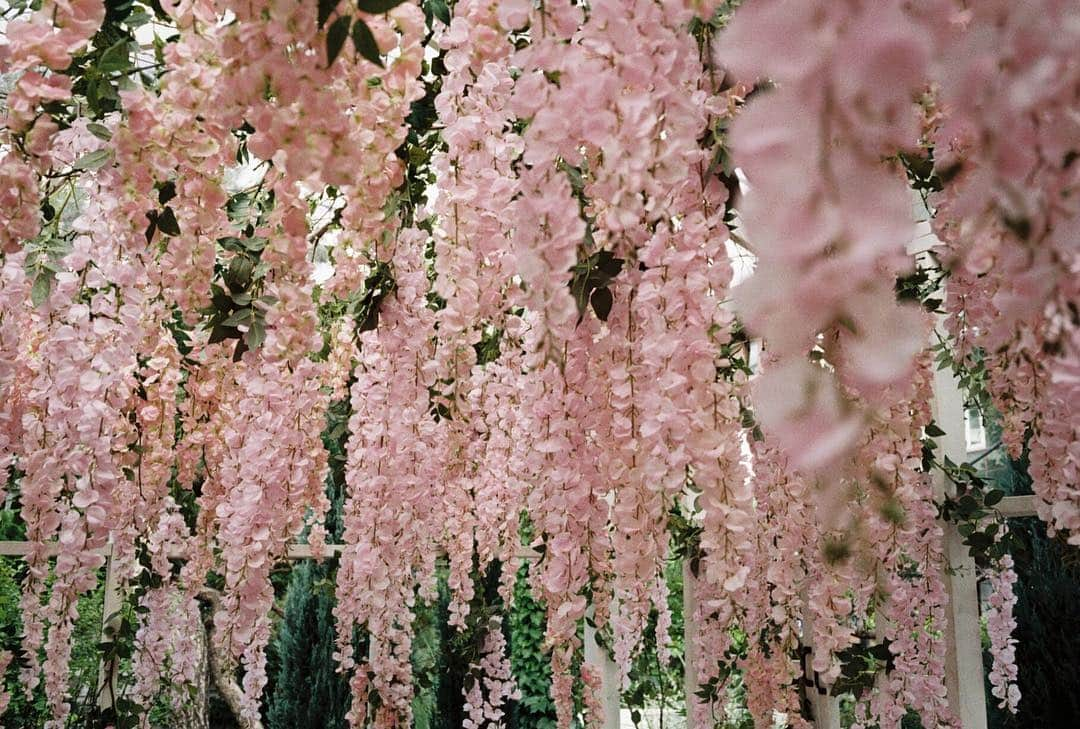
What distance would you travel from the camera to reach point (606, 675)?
3850 mm

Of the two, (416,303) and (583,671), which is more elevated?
(416,303)

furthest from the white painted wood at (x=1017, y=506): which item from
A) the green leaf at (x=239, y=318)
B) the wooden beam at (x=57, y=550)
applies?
the green leaf at (x=239, y=318)

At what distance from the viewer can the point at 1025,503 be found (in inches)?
104

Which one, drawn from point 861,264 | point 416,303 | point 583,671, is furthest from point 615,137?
point 583,671

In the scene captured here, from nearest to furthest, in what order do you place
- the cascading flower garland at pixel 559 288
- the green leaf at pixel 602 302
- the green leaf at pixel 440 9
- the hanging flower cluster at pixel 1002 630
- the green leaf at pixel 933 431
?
1. the cascading flower garland at pixel 559 288
2. the green leaf at pixel 602 302
3. the green leaf at pixel 440 9
4. the green leaf at pixel 933 431
5. the hanging flower cluster at pixel 1002 630

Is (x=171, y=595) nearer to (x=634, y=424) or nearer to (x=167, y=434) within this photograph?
(x=167, y=434)

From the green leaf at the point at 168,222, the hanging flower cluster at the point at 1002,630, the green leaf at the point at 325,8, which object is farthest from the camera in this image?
the hanging flower cluster at the point at 1002,630

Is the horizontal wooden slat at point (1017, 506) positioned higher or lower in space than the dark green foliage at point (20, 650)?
higher

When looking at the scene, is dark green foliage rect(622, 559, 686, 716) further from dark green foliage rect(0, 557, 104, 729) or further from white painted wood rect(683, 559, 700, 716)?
dark green foliage rect(0, 557, 104, 729)

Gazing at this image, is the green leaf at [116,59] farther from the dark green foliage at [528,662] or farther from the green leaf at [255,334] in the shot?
the dark green foliage at [528,662]

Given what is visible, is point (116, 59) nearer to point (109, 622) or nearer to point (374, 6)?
point (374, 6)

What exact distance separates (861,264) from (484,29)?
3.30 feet

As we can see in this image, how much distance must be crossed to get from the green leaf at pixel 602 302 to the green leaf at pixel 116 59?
3.20 feet

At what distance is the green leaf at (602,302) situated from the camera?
145 centimetres
